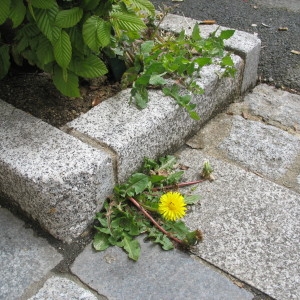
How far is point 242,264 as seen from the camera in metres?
1.74

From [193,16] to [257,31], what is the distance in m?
0.50

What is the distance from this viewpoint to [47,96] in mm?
2188

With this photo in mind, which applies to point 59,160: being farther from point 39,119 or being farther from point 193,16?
point 193,16

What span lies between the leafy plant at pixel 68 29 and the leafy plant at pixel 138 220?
18.4 inches

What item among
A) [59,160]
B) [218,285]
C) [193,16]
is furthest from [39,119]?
[193,16]

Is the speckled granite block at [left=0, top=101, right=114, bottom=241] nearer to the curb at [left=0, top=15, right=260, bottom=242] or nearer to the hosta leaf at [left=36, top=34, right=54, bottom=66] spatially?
the curb at [left=0, top=15, right=260, bottom=242]

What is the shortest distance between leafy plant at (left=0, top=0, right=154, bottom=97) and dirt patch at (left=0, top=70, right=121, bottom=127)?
0.20 meters

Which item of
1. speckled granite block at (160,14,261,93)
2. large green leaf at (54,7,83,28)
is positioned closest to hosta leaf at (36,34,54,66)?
large green leaf at (54,7,83,28)

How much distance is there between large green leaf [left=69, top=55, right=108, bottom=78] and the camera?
1.92 meters

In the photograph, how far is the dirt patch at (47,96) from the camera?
6.88ft

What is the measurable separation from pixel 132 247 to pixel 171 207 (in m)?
0.22

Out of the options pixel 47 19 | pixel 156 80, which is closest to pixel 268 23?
pixel 156 80

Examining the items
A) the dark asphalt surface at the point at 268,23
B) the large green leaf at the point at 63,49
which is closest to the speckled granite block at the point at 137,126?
the large green leaf at the point at 63,49

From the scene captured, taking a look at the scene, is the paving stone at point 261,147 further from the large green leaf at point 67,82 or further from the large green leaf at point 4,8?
the large green leaf at point 4,8
